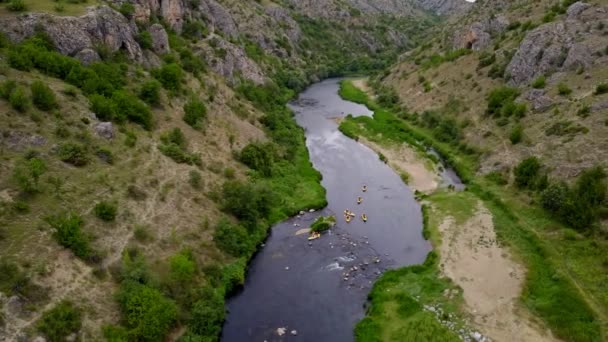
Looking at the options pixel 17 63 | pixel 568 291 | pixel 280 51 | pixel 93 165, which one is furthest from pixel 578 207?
pixel 280 51

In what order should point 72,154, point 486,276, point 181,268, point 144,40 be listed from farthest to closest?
1. point 144,40
2. point 486,276
3. point 72,154
4. point 181,268

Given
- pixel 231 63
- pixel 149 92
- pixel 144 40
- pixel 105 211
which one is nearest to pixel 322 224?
pixel 105 211

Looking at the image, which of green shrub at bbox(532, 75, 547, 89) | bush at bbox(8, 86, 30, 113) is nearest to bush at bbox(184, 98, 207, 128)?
bush at bbox(8, 86, 30, 113)

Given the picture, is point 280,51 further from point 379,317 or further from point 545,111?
point 379,317

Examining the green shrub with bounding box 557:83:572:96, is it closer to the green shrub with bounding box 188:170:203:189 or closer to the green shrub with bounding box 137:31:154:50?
the green shrub with bounding box 188:170:203:189

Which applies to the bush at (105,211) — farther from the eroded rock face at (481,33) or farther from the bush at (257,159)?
the eroded rock face at (481,33)

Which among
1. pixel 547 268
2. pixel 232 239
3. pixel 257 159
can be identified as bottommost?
pixel 232 239

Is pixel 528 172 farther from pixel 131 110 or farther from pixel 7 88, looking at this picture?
pixel 7 88
